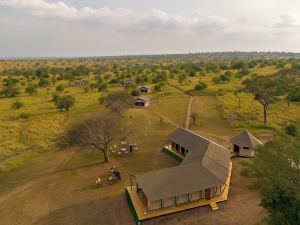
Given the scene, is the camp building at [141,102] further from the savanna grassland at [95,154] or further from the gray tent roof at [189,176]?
the gray tent roof at [189,176]

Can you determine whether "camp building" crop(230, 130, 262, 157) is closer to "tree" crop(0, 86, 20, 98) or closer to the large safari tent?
the large safari tent

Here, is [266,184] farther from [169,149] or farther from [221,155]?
[169,149]

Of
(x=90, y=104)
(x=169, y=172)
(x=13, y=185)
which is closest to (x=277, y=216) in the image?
(x=169, y=172)

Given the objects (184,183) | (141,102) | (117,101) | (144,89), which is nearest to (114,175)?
(184,183)

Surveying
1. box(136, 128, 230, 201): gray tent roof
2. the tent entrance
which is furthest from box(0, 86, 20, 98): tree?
the tent entrance

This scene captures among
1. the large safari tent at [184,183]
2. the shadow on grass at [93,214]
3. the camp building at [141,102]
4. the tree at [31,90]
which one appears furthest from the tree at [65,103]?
Answer: the large safari tent at [184,183]

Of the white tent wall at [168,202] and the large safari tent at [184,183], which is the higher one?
the large safari tent at [184,183]
